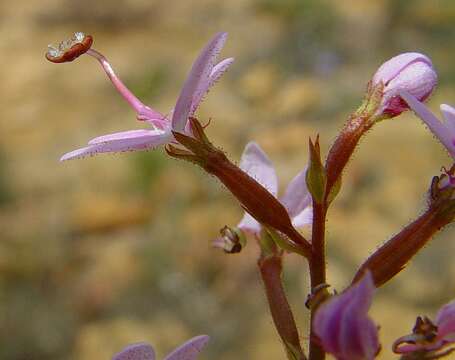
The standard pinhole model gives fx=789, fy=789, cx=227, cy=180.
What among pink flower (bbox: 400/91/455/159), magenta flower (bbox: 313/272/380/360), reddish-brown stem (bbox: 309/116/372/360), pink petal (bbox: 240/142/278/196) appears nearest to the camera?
magenta flower (bbox: 313/272/380/360)

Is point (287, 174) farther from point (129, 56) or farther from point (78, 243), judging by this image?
point (129, 56)

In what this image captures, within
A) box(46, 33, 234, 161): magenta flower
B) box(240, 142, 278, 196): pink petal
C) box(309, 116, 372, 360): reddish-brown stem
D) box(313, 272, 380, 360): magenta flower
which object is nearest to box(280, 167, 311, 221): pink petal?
box(240, 142, 278, 196): pink petal

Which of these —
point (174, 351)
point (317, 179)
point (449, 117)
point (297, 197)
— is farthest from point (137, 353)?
point (449, 117)

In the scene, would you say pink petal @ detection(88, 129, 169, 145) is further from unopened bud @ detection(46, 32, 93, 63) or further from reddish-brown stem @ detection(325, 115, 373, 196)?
reddish-brown stem @ detection(325, 115, 373, 196)

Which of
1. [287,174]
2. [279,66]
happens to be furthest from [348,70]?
[287,174]

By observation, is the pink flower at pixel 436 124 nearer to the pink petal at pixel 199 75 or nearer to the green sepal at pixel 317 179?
the green sepal at pixel 317 179
